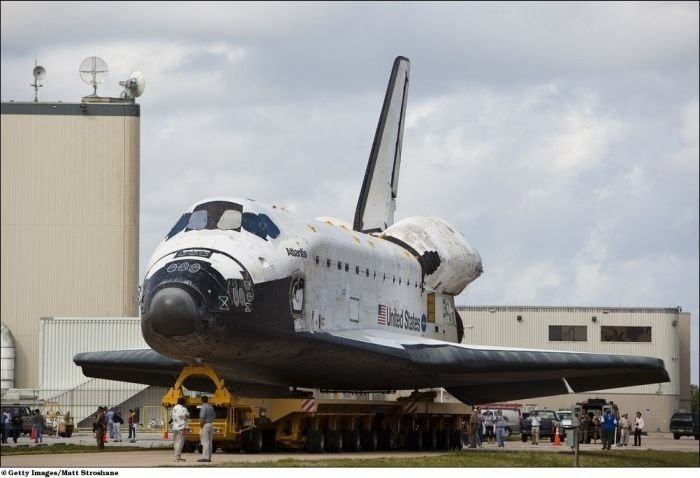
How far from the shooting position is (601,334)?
1822 inches

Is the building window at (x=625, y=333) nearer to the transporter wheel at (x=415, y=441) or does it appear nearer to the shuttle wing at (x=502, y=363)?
the shuttle wing at (x=502, y=363)

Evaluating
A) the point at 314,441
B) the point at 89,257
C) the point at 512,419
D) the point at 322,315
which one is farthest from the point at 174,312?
the point at 89,257

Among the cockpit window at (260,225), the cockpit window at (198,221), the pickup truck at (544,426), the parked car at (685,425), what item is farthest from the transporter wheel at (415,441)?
the parked car at (685,425)

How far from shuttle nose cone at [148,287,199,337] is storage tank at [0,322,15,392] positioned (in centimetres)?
3074

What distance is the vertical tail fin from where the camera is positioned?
2684 cm

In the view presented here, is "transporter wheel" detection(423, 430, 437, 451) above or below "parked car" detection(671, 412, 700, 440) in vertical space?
above

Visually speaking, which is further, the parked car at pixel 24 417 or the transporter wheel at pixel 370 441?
the parked car at pixel 24 417

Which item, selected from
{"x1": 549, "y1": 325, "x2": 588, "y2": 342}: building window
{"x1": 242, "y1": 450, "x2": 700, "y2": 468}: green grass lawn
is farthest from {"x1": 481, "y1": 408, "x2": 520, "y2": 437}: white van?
{"x1": 242, "y1": 450, "x2": 700, "y2": 468}: green grass lawn

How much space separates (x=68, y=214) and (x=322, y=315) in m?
28.2

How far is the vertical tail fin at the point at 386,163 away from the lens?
26.8 m

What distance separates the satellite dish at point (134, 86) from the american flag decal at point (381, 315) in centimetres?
2632

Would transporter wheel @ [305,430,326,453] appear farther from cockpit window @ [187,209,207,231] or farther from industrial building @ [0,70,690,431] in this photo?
industrial building @ [0,70,690,431]

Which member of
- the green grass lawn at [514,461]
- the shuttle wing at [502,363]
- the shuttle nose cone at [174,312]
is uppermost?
the shuttle nose cone at [174,312]

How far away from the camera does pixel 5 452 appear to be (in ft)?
66.7
